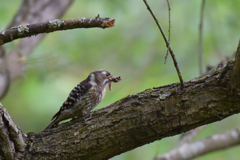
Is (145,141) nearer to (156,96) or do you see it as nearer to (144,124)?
(144,124)

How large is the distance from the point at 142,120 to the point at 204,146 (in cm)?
199

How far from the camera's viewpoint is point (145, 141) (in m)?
3.25

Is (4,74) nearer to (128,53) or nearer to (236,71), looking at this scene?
(128,53)

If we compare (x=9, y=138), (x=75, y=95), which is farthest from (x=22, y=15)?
(x=9, y=138)

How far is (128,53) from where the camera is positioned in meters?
8.49

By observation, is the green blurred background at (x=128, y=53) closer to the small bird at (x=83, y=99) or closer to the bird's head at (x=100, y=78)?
the bird's head at (x=100, y=78)

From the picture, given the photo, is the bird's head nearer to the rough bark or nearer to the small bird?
the small bird

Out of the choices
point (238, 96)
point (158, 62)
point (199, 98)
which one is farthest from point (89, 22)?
point (158, 62)

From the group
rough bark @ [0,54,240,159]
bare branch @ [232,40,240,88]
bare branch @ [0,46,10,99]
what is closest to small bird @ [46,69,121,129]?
rough bark @ [0,54,240,159]

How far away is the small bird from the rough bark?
368 mm

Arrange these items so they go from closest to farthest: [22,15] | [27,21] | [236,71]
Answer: [236,71]
[22,15]
[27,21]

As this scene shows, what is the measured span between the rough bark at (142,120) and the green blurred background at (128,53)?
9.63 feet

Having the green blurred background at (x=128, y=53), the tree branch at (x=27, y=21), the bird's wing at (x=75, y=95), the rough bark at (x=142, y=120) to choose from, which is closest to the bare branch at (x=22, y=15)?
the tree branch at (x=27, y=21)

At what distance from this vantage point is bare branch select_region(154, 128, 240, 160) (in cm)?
489
